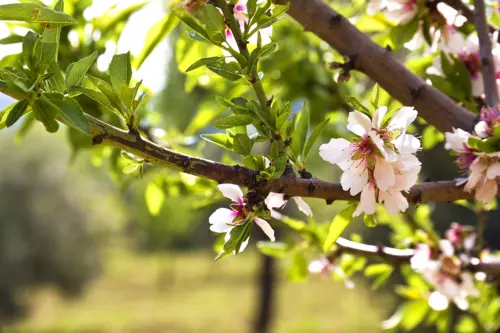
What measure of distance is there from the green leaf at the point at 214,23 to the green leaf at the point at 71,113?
0.10 meters

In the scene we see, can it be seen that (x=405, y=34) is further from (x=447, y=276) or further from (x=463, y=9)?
(x=447, y=276)

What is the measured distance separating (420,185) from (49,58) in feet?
0.82

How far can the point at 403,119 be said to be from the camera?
37 centimetres

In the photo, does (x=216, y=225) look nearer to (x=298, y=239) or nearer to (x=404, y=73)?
(x=404, y=73)

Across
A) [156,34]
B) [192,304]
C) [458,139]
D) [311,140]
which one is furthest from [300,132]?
[192,304]

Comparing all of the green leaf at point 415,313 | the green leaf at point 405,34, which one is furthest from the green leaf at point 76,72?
the green leaf at point 415,313

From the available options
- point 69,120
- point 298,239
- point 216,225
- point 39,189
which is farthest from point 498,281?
point 39,189

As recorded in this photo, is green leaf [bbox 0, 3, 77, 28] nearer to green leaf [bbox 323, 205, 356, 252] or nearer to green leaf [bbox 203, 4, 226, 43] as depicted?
green leaf [bbox 203, 4, 226, 43]

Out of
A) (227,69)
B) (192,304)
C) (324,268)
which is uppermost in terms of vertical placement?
(227,69)

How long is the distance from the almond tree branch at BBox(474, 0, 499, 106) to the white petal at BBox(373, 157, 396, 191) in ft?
0.58

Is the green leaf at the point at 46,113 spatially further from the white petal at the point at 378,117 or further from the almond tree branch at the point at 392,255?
the almond tree branch at the point at 392,255

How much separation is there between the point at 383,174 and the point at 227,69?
0.38ft

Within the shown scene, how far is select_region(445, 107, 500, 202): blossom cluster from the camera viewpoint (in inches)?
16.6

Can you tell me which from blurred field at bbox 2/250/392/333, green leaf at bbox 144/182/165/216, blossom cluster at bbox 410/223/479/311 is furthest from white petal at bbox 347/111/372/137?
blurred field at bbox 2/250/392/333
